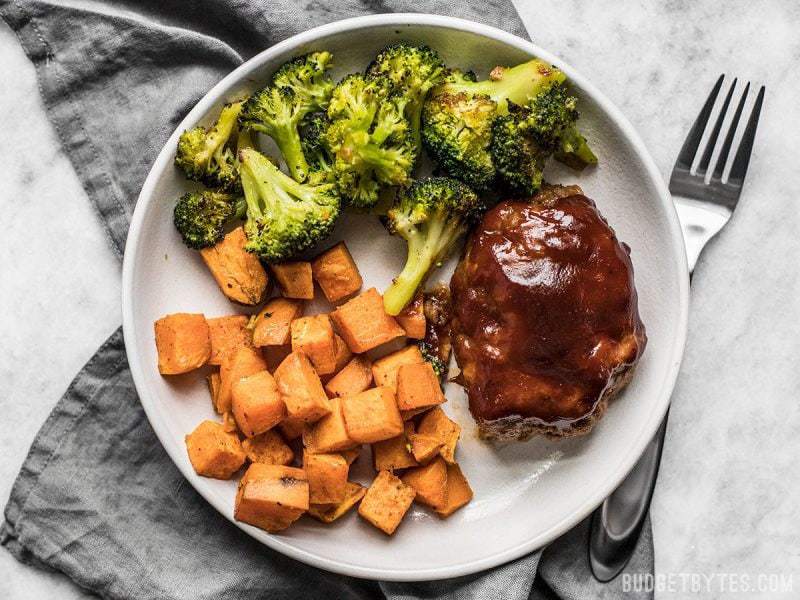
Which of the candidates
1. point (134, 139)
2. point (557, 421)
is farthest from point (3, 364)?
point (557, 421)

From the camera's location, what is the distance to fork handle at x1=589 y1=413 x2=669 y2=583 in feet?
12.6

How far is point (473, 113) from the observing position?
3418 millimetres

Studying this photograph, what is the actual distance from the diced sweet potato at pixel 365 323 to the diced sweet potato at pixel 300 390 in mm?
249

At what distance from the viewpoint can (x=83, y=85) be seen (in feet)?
12.6

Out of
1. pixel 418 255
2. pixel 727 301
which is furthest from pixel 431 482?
pixel 727 301

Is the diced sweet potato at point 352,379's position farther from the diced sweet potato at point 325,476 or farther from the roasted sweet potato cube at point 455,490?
the roasted sweet potato cube at point 455,490

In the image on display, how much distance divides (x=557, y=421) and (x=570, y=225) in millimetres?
882

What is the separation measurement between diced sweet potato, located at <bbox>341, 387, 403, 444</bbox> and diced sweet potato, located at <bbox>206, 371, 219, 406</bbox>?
662 millimetres

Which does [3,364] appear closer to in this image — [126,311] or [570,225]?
[126,311]

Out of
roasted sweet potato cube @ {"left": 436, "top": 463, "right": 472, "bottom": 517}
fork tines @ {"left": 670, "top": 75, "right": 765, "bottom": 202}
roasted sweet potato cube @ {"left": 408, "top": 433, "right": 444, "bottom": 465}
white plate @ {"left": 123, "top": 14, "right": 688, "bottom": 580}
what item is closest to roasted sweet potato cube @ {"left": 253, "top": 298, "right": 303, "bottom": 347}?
white plate @ {"left": 123, "top": 14, "right": 688, "bottom": 580}

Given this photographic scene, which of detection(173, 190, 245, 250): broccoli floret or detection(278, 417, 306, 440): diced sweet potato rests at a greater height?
detection(173, 190, 245, 250): broccoli floret

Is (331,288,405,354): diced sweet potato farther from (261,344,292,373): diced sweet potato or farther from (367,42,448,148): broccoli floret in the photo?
(367,42,448,148): broccoli floret

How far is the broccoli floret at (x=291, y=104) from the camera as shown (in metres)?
3.46

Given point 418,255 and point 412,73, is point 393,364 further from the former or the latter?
point 412,73
